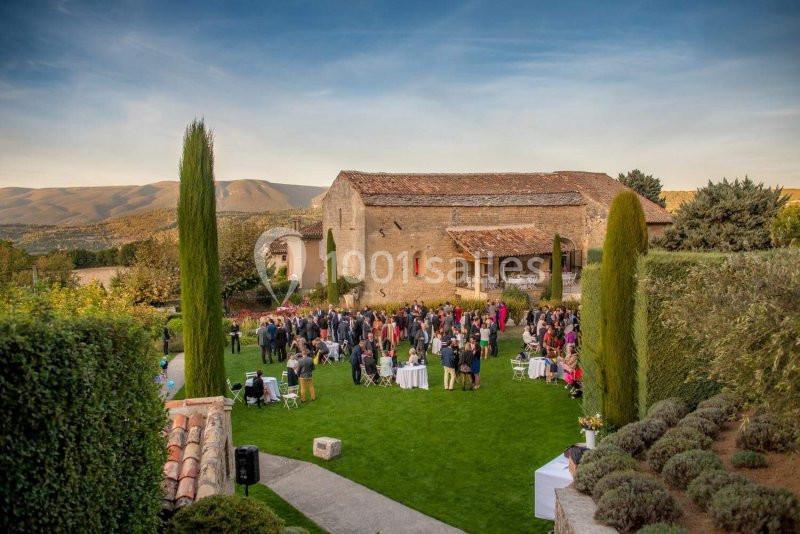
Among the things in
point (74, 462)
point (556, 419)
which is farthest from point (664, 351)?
point (74, 462)

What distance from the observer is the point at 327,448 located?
11500mm

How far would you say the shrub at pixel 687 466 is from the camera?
717 cm

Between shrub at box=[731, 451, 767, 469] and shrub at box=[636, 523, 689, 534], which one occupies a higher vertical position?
shrub at box=[731, 451, 767, 469]

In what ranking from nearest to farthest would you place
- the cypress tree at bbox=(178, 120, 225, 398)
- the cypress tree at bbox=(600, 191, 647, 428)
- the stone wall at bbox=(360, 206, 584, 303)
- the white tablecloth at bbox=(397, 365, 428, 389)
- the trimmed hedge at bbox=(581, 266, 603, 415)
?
the cypress tree at bbox=(600, 191, 647, 428)
the trimmed hedge at bbox=(581, 266, 603, 415)
the cypress tree at bbox=(178, 120, 225, 398)
the white tablecloth at bbox=(397, 365, 428, 389)
the stone wall at bbox=(360, 206, 584, 303)

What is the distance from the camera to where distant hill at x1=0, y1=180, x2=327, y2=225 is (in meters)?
72.3

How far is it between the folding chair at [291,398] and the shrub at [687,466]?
31.7 feet

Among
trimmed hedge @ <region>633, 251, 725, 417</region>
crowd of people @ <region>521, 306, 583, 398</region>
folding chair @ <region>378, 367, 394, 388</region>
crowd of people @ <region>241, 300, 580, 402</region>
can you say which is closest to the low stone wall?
trimmed hedge @ <region>633, 251, 725, 417</region>

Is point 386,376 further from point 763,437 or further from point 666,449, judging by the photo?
point 763,437

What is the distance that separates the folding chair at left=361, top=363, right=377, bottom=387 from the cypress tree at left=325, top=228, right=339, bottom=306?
1418 centimetres

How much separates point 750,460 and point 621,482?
1.89 metres

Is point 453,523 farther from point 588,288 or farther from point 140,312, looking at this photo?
point 140,312

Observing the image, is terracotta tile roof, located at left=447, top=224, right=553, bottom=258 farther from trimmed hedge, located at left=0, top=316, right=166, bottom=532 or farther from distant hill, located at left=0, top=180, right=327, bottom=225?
distant hill, located at left=0, top=180, right=327, bottom=225

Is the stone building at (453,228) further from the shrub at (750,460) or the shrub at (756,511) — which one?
the shrub at (756,511)

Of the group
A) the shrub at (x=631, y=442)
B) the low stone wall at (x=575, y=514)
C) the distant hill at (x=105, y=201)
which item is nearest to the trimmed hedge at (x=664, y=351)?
the shrub at (x=631, y=442)
